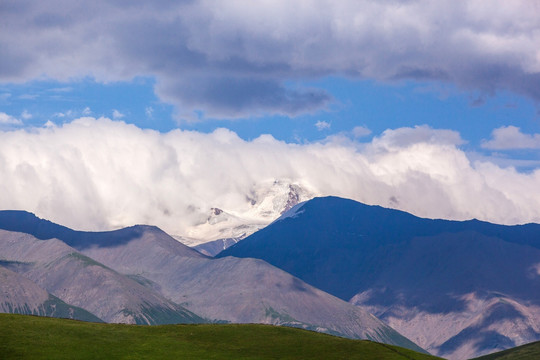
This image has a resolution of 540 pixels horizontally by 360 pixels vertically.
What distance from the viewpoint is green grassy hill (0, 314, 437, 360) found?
161625mm

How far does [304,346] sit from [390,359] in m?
18.3

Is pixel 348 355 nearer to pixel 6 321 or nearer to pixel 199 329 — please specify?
pixel 199 329

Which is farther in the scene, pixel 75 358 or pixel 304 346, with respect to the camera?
pixel 304 346

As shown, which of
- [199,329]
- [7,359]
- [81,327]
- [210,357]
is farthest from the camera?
[199,329]

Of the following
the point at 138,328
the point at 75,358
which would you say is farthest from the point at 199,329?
the point at 75,358

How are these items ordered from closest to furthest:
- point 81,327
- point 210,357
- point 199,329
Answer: point 210,357
point 81,327
point 199,329

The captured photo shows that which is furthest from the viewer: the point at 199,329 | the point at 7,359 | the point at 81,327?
the point at 199,329

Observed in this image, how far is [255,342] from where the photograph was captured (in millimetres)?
182125

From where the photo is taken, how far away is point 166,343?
174m

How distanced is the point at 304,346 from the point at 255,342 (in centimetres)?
1015

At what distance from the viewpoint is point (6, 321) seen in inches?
6885

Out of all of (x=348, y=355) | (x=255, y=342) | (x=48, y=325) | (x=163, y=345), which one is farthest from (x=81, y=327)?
(x=348, y=355)

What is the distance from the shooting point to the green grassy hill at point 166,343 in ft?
530

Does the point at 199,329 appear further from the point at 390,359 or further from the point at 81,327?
the point at 390,359
